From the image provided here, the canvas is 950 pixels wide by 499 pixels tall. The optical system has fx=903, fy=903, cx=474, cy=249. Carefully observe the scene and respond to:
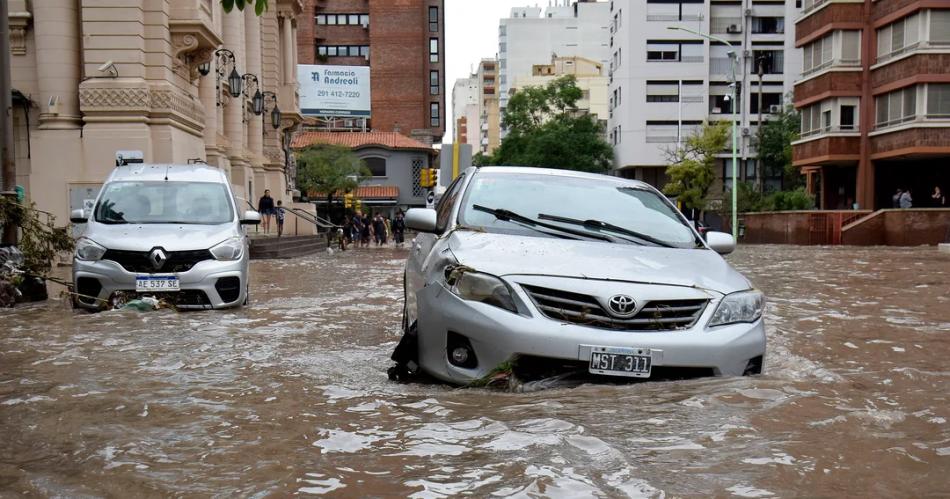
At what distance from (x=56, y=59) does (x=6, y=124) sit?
384 inches

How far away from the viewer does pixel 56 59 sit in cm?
2017

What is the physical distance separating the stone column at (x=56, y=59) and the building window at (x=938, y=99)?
31700mm

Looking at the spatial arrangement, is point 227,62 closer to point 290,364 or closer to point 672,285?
point 290,364

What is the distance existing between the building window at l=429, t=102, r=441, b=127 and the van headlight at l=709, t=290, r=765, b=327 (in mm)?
77291

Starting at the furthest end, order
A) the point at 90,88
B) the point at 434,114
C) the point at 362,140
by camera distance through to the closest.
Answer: the point at 434,114, the point at 362,140, the point at 90,88

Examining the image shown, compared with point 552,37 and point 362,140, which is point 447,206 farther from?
point 552,37

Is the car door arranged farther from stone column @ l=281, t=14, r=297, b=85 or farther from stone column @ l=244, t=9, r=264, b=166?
stone column @ l=281, t=14, r=297, b=85

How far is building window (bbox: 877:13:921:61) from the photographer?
36594 millimetres

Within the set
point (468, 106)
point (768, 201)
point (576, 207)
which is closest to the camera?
point (576, 207)

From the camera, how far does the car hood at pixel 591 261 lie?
16.7ft

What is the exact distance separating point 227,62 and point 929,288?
25.5 meters

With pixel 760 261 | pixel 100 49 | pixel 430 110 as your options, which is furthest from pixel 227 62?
pixel 430 110

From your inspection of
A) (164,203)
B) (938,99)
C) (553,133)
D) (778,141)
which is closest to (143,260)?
(164,203)

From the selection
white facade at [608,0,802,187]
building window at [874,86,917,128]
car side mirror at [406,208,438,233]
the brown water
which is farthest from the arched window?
car side mirror at [406,208,438,233]
